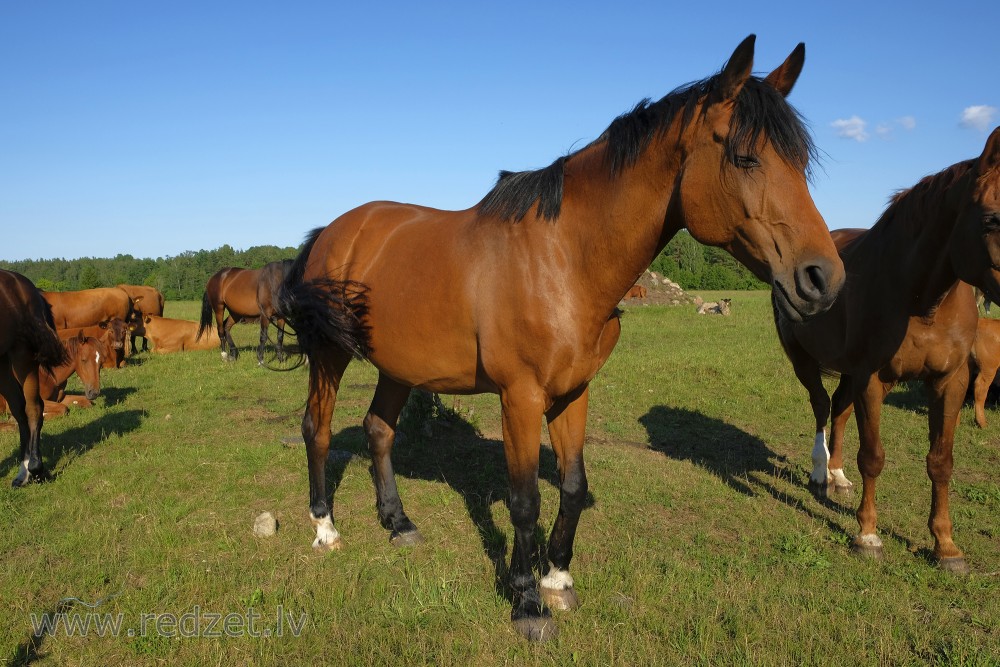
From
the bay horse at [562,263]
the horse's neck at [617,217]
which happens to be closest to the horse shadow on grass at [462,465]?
the bay horse at [562,263]

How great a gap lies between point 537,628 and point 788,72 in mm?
2853

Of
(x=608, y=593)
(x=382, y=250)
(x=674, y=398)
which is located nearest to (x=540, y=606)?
(x=608, y=593)

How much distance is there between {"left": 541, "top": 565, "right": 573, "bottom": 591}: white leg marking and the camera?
336cm

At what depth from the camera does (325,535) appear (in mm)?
4246

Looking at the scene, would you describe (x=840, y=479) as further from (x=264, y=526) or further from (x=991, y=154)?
(x=264, y=526)

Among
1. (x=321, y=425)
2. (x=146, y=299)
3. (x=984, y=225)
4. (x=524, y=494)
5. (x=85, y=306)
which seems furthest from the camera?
(x=146, y=299)

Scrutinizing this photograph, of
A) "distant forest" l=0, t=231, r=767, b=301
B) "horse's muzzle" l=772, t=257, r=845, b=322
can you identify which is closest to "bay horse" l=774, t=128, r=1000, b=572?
"horse's muzzle" l=772, t=257, r=845, b=322

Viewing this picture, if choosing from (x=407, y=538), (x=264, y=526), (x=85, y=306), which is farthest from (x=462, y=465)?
(x=85, y=306)

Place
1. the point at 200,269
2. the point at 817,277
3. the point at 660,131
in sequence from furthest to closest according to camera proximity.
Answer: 1. the point at 200,269
2. the point at 660,131
3. the point at 817,277

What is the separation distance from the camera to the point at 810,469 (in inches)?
245

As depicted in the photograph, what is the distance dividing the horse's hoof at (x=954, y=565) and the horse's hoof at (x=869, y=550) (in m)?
0.34

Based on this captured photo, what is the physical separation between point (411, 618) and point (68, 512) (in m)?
3.34

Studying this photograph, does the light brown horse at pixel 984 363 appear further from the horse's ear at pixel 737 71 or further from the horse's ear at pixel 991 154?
the horse's ear at pixel 737 71

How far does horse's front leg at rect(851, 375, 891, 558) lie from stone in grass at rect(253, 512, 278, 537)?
4.13 metres
